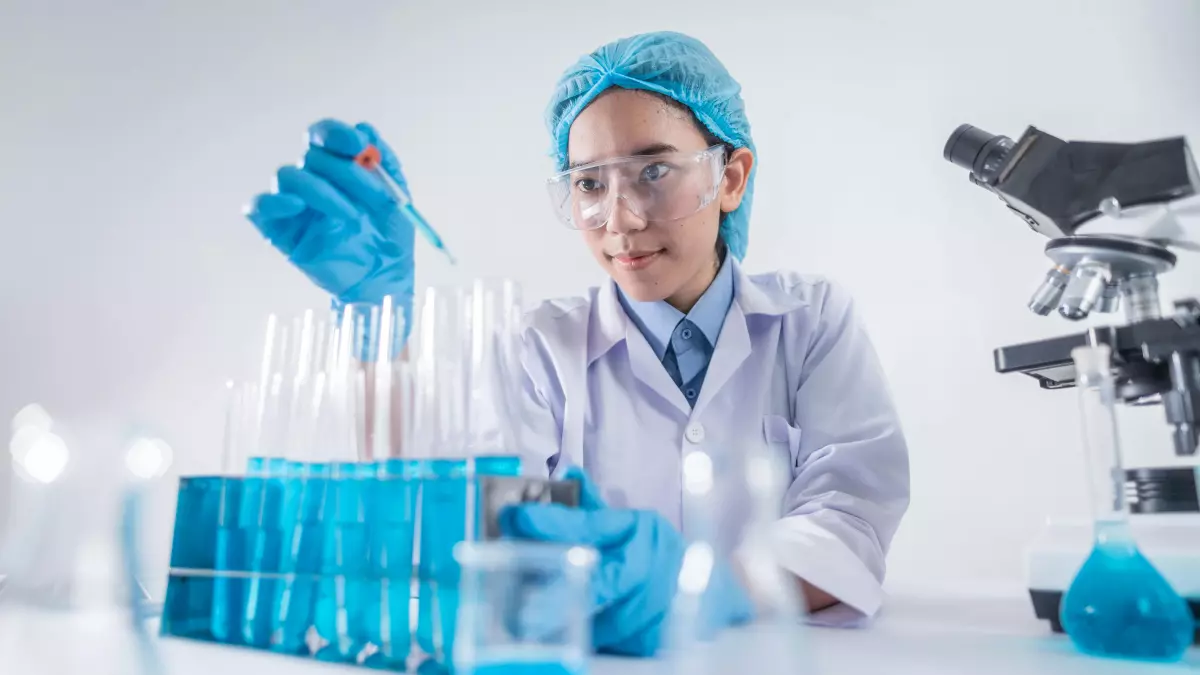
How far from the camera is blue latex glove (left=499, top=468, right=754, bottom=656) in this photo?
85cm

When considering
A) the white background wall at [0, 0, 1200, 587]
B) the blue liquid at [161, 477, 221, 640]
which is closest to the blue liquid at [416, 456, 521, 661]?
the blue liquid at [161, 477, 221, 640]

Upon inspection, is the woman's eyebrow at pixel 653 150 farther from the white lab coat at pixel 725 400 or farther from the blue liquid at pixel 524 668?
the blue liquid at pixel 524 668

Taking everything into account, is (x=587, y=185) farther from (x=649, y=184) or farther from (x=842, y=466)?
(x=842, y=466)

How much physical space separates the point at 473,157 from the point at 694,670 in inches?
100

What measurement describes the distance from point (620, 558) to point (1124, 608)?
0.53 meters

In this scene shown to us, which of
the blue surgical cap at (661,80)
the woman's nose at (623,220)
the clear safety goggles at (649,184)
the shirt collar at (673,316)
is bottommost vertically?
the shirt collar at (673,316)

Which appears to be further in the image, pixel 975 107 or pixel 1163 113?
pixel 975 107

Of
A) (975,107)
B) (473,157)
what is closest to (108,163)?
(473,157)

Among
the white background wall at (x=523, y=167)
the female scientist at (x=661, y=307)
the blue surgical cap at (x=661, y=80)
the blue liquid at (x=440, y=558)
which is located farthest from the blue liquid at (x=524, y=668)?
the white background wall at (x=523, y=167)

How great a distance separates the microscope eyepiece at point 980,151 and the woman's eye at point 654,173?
56 centimetres

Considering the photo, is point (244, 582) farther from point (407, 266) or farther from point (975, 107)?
point (975, 107)

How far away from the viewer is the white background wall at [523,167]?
254 cm

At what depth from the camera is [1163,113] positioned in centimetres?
246

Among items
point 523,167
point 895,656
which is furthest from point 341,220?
point 523,167
